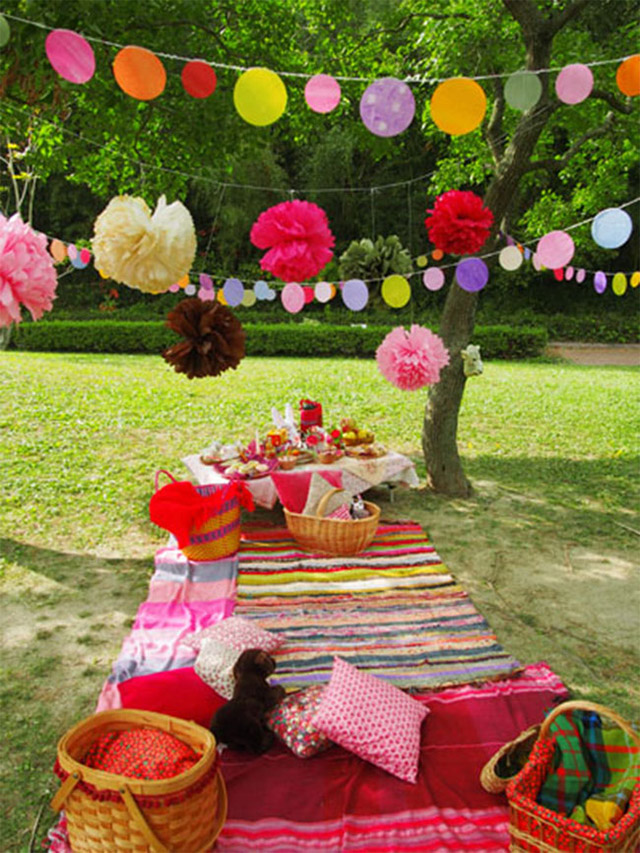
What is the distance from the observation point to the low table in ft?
16.5

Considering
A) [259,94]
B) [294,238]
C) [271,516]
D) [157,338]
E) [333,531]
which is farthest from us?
[157,338]

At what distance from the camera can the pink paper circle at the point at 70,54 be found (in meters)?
2.03

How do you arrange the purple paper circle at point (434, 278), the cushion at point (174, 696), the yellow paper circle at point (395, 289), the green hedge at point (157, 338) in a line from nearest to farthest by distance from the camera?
the cushion at point (174, 696), the yellow paper circle at point (395, 289), the purple paper circle at point (434, 278), the green hedge at point (157, 338)

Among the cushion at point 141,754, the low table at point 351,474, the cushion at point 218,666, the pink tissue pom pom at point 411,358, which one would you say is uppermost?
the pink tissue pom pom at point 411,358

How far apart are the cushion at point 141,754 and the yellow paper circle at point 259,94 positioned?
2.21 m

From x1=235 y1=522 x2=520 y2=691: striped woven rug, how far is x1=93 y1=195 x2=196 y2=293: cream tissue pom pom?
2107 mm

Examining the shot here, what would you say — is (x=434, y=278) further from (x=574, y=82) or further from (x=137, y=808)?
(x=137, y=808)

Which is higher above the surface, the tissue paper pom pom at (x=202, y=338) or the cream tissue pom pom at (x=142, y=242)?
the cream tissue pom pom at (x=142, y=242)

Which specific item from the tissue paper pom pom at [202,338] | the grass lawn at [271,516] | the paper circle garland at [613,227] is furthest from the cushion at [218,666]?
the paper circle garland at [613,227]

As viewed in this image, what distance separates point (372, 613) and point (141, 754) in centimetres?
195

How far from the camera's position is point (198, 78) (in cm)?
230

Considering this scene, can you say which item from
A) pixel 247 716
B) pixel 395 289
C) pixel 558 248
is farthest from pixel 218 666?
pixel 558 248

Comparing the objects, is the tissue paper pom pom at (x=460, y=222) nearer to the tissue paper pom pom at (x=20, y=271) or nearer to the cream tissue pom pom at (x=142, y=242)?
the cream tissue pom pom at (x=142, y=242)

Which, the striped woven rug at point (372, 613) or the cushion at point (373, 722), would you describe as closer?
the cushion at point (373, 722)
